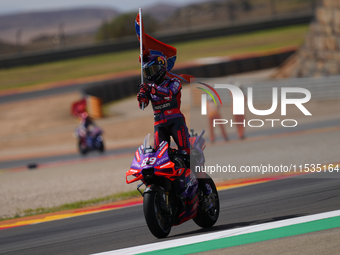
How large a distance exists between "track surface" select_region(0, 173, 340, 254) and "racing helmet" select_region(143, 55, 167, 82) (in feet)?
6.46

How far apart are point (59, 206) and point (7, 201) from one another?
1290 mm

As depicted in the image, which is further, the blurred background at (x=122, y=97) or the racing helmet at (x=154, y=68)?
the blurred background at (x=122, y=97)

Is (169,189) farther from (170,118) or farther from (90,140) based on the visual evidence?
(90,140)

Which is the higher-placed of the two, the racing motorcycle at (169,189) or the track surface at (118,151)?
the racing motorcycle at (169,189)

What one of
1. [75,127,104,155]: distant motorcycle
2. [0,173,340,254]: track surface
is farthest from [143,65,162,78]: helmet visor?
[75,127,104,155]: distant motorcycle

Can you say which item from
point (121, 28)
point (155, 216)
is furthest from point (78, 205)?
point (121, 28)

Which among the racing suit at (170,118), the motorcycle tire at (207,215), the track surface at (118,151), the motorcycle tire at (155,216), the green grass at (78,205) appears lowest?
the track surface at (118,151)

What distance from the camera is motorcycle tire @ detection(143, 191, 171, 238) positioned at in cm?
497

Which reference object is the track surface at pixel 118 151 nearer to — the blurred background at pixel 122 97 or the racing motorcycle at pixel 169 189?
the blurred background at pixel 122 97

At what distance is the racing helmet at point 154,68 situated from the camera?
5.64 m

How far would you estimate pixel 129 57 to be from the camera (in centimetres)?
4331

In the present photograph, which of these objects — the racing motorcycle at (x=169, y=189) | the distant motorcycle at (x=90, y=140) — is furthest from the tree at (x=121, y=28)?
the racing motorcycle at (x=169, y=189)

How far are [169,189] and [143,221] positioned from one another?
53.1 inches

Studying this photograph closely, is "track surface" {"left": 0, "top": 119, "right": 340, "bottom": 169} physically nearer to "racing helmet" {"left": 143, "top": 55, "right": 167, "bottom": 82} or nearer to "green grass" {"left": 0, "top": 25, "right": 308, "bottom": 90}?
"racing helmet" {"left": 143, "top": 55, "right": 167, "bottom": 82}
